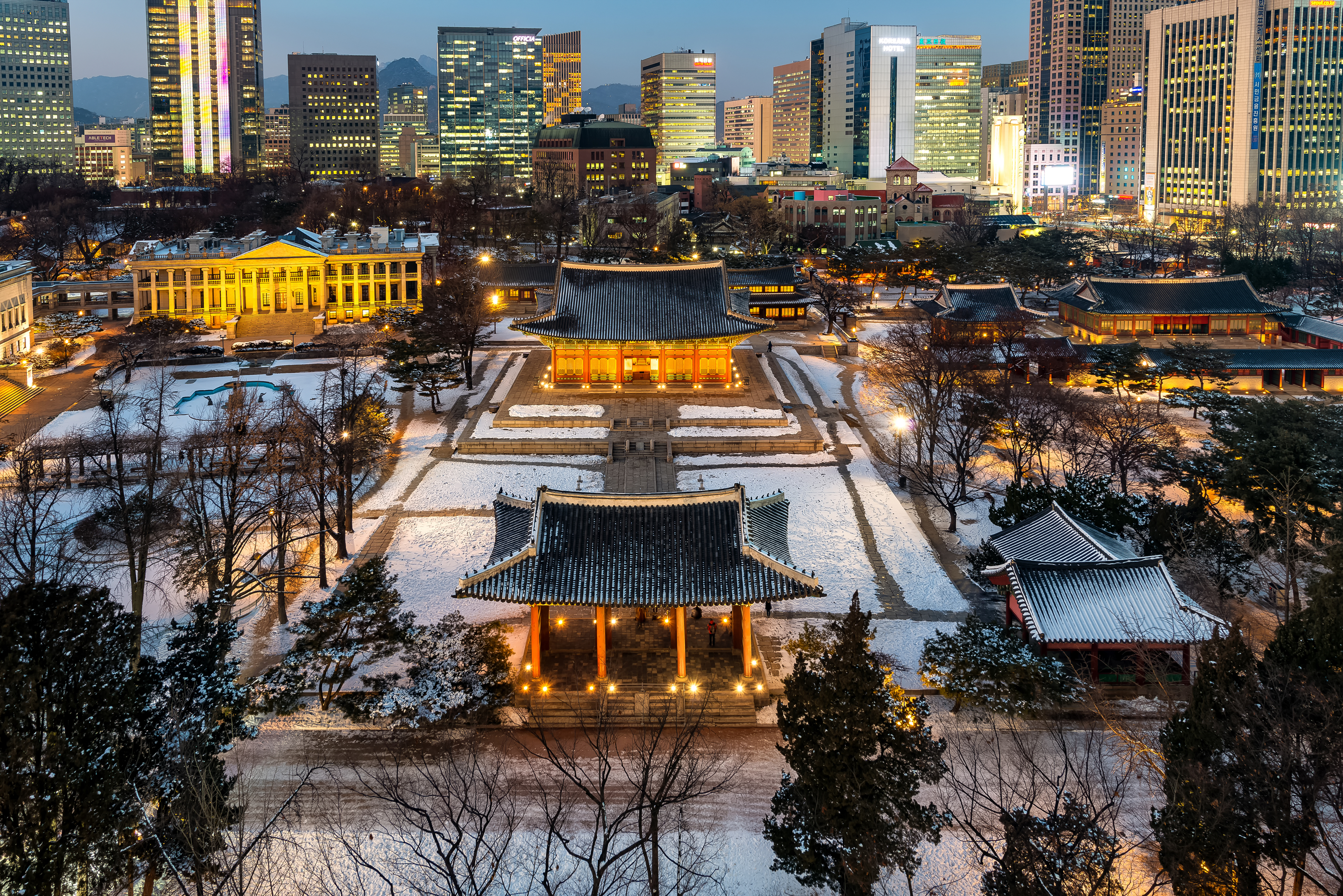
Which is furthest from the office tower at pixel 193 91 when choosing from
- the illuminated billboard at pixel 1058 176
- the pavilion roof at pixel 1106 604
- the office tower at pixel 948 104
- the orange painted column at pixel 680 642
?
the pavilion roof at pixel 1106 604

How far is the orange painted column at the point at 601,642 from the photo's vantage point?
2212cm

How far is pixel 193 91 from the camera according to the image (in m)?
172

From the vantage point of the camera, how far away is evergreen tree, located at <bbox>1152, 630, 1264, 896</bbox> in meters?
14.3

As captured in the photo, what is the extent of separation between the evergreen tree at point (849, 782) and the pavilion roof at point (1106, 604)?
26.3 ft

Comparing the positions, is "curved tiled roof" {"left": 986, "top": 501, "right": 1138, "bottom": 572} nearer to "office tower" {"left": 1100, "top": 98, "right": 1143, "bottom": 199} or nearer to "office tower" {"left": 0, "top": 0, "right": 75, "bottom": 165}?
"office tower" {"left": 1100, "top": 98, "right": 1143, "bottom": 199}

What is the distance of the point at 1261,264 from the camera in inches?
3086

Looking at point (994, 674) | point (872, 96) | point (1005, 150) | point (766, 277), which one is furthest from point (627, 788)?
point (1005, 150)

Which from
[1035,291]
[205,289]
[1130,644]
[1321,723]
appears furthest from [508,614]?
[1035,291]

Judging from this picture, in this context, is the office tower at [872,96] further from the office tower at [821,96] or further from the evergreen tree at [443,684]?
the evergreen tree at [443,684]

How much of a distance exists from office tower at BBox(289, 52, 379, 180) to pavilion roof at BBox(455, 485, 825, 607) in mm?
184292

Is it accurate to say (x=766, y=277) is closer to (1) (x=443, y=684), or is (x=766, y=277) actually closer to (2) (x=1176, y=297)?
(2) (x=1176, y=297)

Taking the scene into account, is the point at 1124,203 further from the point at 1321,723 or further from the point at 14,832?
the point at 14,832

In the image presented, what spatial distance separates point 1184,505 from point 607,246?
76752 millimetres

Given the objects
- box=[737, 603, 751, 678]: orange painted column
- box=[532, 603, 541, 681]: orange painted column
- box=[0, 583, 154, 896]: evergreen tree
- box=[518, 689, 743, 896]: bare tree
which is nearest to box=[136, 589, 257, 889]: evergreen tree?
box=[0, 583, 154, 896]: evergreen tree
